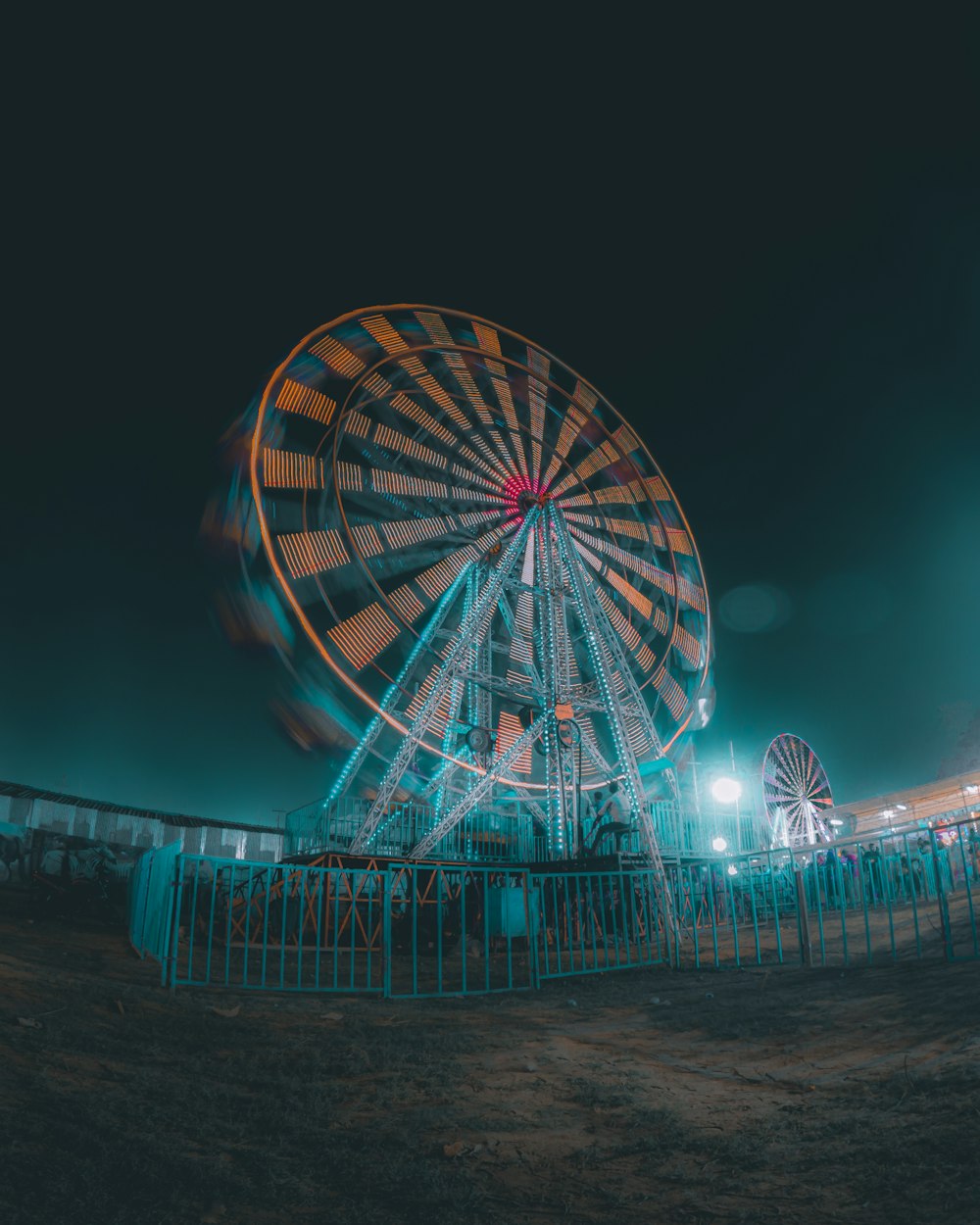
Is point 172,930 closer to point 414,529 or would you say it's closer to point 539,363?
point 414,529

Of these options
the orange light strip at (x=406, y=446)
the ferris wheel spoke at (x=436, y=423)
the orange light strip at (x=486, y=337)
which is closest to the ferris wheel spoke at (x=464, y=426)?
the ferris wheel spoke at (x=436, y=423)

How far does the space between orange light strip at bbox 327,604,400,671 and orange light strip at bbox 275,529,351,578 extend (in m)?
1.12

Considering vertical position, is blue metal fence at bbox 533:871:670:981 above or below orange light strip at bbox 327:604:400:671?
below

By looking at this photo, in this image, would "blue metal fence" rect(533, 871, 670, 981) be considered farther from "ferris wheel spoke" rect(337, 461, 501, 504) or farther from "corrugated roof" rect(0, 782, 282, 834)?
"corrugated roof" rect(0, 782, 282, 834)

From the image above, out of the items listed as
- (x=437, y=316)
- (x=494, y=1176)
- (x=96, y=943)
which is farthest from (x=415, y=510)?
(x=494, y=1176)

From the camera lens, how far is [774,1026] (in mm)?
5551

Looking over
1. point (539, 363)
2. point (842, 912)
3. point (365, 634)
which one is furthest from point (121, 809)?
point (842, 912)

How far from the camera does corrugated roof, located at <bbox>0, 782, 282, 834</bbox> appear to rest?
21984mm

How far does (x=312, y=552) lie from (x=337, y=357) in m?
4.18

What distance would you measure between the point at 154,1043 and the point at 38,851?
589 inches

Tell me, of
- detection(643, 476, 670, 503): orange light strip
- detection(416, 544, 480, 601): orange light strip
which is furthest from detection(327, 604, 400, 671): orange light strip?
detection(643, 476, 670, 503): orange light strip

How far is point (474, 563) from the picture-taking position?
17469 millimetres

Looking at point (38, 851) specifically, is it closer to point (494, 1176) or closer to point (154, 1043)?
point (154, 1043)

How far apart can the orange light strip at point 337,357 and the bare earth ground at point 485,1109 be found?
39.8ft
